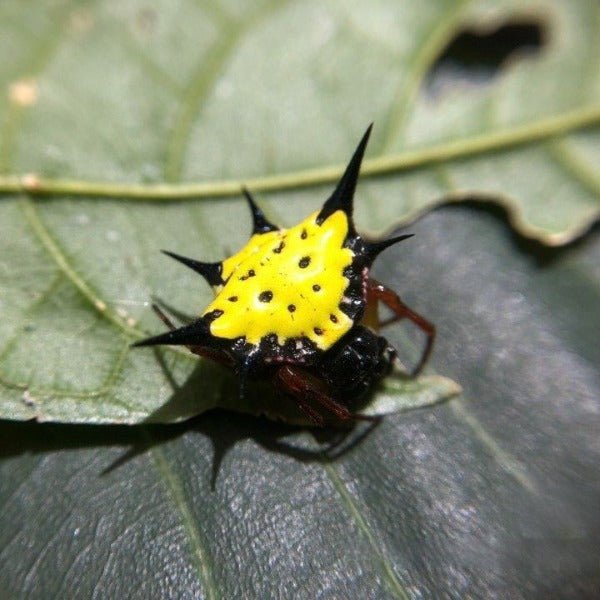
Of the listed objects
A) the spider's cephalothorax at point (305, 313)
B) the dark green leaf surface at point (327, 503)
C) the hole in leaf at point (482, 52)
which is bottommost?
the dark green leaf surface at point (327, 503)

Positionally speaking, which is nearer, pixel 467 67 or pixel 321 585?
pixel 321 585

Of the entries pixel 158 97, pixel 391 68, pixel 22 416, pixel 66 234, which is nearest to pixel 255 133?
pixel 158 97

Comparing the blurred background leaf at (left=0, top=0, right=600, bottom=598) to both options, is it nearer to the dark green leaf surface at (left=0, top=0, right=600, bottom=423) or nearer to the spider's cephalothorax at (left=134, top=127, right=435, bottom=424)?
the dark green leaf surface at (left=0, top=0, right=600, bottom=423)

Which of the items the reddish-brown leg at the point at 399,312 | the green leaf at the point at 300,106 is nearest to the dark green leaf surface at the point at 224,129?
the green leaf at the point at 300,106

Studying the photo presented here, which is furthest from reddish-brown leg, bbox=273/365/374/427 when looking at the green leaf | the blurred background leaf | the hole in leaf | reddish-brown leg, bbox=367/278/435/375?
the hole in leaf

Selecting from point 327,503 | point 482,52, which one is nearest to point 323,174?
point 482,52

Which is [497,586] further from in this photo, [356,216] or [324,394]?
[356,216]

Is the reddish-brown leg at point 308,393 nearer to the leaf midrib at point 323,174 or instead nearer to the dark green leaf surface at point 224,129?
the dark green leaf surface at point 224,129
